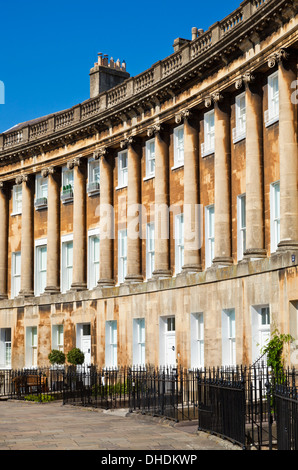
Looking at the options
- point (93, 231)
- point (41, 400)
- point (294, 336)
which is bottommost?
point (41, 400)

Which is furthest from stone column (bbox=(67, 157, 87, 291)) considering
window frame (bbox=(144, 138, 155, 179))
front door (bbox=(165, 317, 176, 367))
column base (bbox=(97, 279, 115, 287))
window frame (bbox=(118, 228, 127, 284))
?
front door (bbox=(165, 317, 176, 367))

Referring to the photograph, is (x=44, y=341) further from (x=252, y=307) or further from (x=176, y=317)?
(x=252, y=307)

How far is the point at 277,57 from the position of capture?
25031mm

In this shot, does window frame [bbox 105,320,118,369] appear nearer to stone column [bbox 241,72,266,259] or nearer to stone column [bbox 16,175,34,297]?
stone column [bbox 16,175,34,297]

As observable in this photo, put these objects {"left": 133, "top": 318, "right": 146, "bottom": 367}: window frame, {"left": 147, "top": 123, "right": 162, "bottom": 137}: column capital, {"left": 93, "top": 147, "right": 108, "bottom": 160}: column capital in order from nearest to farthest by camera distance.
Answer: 1. {"left": 133, "top": 318, "right": 146, "bottom": 367}: window frame
2. {"left": 147, "top": 123, "right": 162, "bottom": 137}: column capital
3. {"left": 93, "top": 147, "right": 108, "bottom": 160}: column capital

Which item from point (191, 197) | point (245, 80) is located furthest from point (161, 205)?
point (245, 80)

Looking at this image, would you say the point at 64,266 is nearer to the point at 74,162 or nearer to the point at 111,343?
the point at 74,162

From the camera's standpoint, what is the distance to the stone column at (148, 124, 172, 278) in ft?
107

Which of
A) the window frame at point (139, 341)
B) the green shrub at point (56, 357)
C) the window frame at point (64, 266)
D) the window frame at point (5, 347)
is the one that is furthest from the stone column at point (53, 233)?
the window frame at point (139, 341)

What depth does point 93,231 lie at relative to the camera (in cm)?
3800

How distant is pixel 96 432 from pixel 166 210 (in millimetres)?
14668

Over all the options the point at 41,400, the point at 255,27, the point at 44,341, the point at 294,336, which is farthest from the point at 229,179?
the point at 44,341

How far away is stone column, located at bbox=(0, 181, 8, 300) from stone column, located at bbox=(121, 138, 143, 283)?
11146 millimetres
